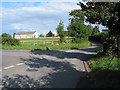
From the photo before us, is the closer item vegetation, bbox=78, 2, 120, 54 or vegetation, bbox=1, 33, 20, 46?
vegetation, bbox=78, 2, 120, 54

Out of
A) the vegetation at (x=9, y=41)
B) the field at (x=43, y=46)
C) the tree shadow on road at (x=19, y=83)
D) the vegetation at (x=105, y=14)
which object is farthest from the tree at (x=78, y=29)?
the tree shadow on road at (x=19, y=83)

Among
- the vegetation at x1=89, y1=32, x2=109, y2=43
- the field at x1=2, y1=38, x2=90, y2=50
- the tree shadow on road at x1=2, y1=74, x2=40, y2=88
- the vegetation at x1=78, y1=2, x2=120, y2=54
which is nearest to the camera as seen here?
the tree shadow on road at x1=2, y1=74, x2=40, y2=88

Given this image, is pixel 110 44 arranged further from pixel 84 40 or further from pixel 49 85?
pixel 84 40

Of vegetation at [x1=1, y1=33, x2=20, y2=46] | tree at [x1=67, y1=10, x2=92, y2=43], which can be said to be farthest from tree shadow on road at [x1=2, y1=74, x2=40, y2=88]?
tree at [x1=67, y1=10, x2=92, y2=43]

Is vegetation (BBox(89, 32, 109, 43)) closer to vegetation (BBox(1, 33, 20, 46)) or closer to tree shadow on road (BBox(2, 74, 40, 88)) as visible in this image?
tree shadow on road (BBox(2, 74, 40, 88))

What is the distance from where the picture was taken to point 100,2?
10.3 metres

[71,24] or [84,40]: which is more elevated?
[71,24]

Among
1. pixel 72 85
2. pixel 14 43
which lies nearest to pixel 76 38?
pixel 14 43

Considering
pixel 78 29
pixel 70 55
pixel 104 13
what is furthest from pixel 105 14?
pixel 78 29

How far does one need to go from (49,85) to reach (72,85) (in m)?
0.81

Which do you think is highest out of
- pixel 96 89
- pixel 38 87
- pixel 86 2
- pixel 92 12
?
pixel 86 2

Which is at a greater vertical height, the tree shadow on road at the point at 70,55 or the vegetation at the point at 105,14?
the vegetation at the point at 105,14

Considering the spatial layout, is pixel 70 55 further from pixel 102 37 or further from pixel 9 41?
pixel 9 41

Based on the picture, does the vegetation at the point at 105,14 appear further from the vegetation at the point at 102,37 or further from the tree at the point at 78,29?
the tree at the point at 78,29
